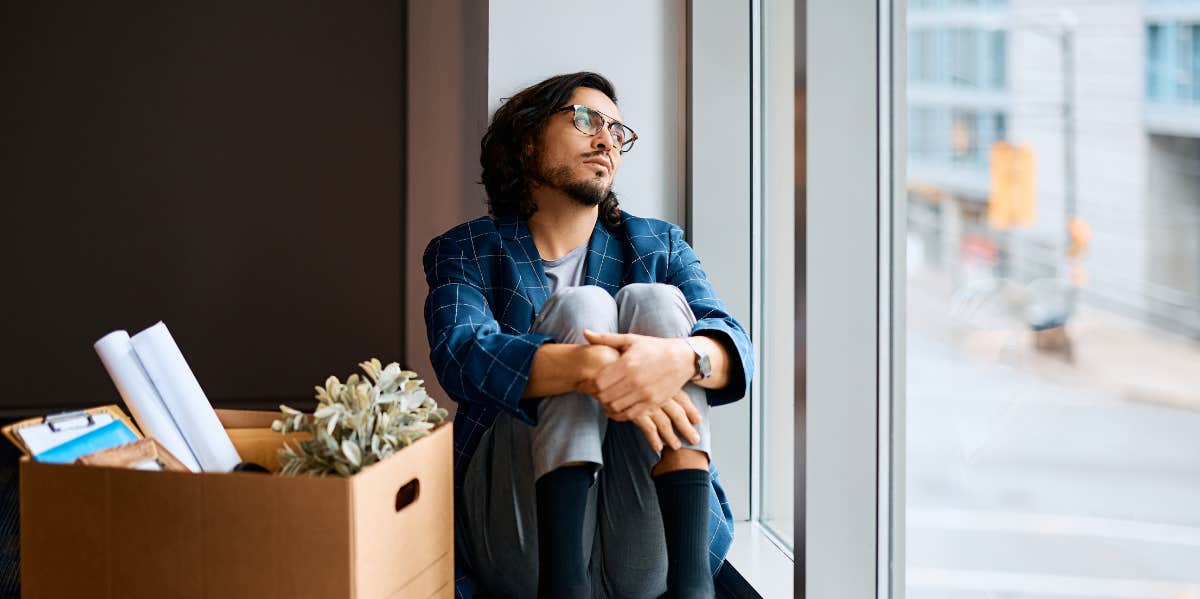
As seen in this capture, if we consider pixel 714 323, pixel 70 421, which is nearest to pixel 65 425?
pixel 70 421

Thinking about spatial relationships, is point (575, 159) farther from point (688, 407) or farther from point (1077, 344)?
point (1077, 344)

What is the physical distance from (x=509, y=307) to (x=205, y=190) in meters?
2.67

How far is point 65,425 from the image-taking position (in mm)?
1137

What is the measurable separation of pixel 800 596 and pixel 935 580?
0.24 meters

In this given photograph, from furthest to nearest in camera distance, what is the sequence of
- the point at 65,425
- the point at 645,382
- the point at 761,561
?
the point at 761,561 → the point at 645,382 → the point at 65,425

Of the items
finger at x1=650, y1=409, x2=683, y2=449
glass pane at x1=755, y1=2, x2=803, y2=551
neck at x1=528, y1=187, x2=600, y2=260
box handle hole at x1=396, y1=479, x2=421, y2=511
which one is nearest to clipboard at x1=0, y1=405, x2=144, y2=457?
box handle hole at x1=396, y1=479, x2=421, y2=511

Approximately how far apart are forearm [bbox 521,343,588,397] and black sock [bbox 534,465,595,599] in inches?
4.7

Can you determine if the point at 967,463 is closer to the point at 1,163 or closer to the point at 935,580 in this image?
the point at 935,580

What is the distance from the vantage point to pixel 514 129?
1.79 metres

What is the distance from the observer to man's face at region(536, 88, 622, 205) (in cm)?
171

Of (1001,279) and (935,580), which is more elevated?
(1001,279)

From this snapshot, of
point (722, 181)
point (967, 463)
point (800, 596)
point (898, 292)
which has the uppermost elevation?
point (722, 181)

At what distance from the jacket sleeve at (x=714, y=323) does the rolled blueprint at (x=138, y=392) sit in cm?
76

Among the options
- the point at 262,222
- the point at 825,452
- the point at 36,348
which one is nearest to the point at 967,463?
the point at 825,452
